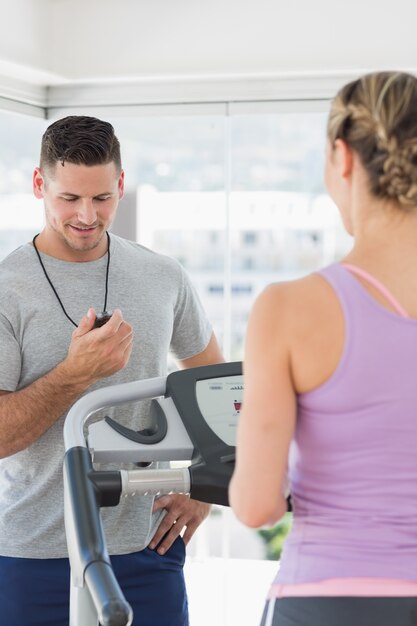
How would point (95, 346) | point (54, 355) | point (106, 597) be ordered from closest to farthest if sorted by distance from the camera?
point (106, 597)
point (95, 346)
point (54, 355)

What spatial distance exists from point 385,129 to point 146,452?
2.43ft

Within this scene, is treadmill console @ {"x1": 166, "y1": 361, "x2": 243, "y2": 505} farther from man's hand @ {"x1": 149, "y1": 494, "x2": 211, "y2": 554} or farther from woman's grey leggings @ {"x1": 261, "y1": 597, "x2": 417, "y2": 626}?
man's hand @ {"x1": 149, "y1": 494, "x2": 211, "y2": 554}

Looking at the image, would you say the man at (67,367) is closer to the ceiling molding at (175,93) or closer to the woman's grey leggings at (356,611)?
the woman's grey leggings at (356,611)

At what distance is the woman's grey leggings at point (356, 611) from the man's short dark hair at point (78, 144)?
1223 mm

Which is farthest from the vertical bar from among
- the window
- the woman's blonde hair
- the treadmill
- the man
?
the woman's blonde hair

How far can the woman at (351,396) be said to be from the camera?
1157 millimetres

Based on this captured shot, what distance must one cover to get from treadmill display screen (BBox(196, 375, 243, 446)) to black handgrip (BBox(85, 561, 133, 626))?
36 cm

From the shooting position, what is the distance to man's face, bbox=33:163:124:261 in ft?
6.97

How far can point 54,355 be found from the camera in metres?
2.07

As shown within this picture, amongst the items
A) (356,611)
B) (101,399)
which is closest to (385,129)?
(356,611)

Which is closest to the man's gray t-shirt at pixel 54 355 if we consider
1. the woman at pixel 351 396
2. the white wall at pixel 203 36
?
the woman at pixel 351 396

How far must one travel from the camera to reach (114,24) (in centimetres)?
341

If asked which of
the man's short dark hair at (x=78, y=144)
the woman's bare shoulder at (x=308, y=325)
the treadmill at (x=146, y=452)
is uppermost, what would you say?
the man's short dark hair at (x=78, y=144)

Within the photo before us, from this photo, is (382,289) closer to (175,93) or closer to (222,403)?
(222,403)
